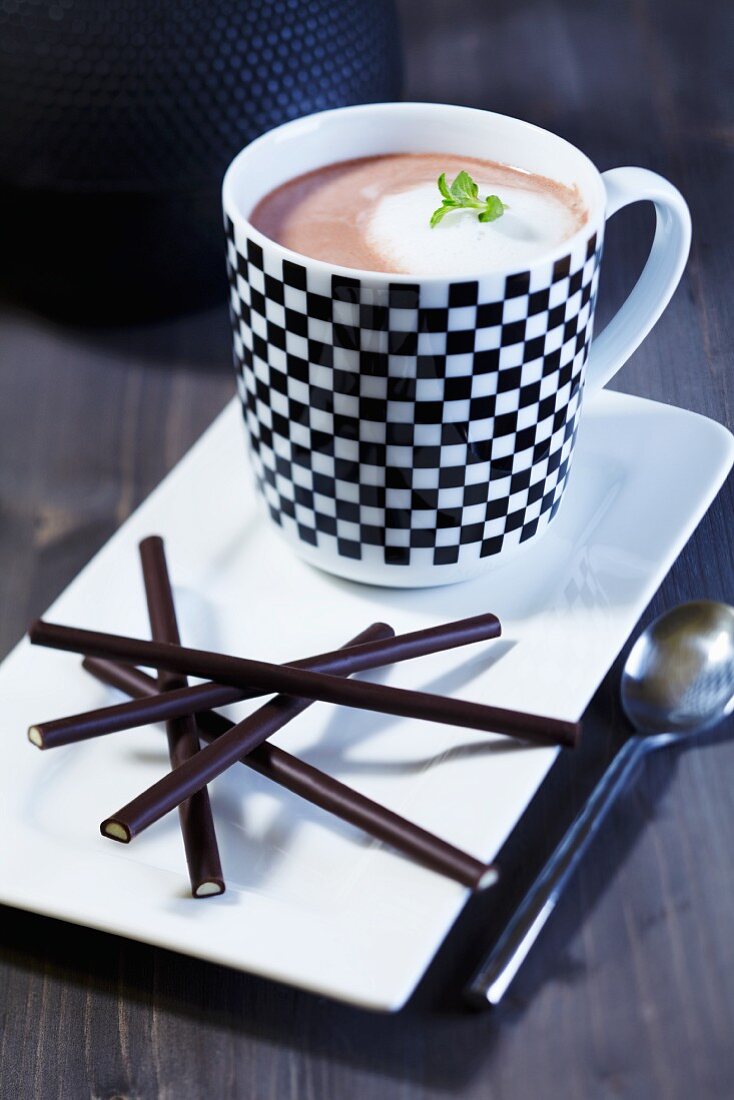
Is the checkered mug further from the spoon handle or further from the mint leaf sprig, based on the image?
the spoon handle

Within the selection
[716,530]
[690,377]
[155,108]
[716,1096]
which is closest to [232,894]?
[716,1096]

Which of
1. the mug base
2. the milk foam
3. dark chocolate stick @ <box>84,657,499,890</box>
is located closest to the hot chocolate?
the milk foam

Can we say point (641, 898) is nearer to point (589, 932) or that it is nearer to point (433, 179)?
point (589, 932)

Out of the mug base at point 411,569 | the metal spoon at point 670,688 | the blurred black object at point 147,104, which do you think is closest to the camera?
the metal spoon at point 670,688

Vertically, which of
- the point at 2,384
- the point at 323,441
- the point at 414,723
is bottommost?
the point at 2,384

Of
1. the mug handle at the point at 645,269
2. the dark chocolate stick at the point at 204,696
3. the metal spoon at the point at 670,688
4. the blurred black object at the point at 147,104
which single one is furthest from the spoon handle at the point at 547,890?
the blurred black object at the point at 147,104

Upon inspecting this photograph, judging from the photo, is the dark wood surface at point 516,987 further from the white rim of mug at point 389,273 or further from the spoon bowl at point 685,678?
the white rim of mug at point 389,273
